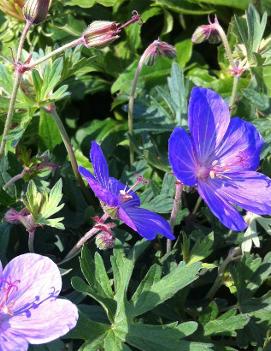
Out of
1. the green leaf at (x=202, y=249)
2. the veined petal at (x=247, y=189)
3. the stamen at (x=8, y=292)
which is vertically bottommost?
the green leaf at (x=202, y=249)

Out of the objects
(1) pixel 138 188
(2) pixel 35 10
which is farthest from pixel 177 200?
(2) pixel 35 10

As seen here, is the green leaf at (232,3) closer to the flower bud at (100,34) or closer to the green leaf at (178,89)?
the green leaf at (178,89)

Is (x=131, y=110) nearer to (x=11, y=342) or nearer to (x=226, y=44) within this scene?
(x=226, y=44)

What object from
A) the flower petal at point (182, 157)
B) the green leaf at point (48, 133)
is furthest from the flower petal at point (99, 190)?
the green leaf at point (48, 133)

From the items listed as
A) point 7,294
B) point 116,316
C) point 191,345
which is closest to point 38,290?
point 7,294

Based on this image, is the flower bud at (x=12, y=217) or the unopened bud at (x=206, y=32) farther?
the unopened bud at (x=206, y=32)

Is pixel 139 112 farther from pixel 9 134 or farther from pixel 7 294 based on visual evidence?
pixel 7 294
